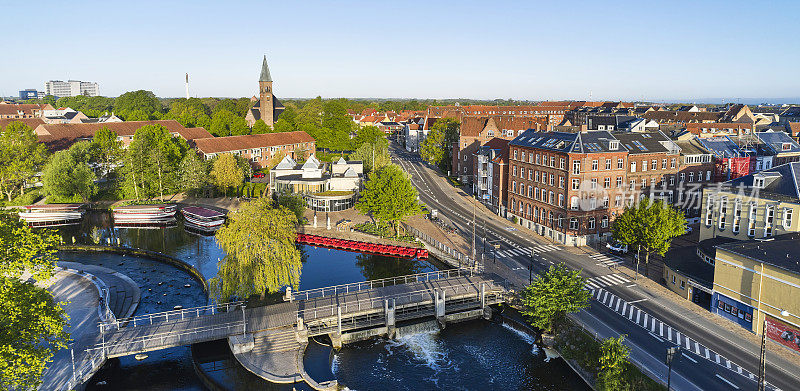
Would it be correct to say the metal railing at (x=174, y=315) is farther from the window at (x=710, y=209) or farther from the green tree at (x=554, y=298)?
the window at (x=710, y=209)

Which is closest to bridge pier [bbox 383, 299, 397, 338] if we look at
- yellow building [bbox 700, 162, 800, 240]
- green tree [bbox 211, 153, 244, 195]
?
yellow building [bbox 700, 162, 800, 240]

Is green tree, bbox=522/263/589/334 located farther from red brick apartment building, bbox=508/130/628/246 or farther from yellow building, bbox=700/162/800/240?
red brick apartment building, bbox=508/130/628/246

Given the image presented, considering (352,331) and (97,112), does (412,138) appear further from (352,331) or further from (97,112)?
(97,112)

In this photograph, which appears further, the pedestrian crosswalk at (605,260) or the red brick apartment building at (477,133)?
the red brick apartment building at (477,133)

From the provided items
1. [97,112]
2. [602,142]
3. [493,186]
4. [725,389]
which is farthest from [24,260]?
[97,112]

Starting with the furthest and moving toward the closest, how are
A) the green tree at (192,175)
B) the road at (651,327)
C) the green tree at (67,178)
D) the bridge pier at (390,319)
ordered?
the green tree at (192,175), the green tree at (67,178), the bridge pier at (390,319), the road at (651,327)

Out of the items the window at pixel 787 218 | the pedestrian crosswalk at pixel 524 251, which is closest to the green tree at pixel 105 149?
the pedestrian crosswalk at pixel 524 251

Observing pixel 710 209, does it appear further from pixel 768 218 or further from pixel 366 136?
pixel 366 136
